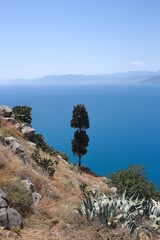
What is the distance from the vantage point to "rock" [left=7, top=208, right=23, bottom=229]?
916 cm

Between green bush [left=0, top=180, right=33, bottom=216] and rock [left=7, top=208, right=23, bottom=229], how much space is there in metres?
0.88

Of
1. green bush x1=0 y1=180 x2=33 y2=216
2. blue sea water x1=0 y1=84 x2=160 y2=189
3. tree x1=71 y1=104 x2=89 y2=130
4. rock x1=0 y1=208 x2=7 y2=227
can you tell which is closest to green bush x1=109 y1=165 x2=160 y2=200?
tree x1=71 y1=104 x2=89 y2=130

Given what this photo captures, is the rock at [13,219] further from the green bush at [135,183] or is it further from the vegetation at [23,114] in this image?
the vegetation at [23,114]

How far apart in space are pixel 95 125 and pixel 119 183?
13186cm

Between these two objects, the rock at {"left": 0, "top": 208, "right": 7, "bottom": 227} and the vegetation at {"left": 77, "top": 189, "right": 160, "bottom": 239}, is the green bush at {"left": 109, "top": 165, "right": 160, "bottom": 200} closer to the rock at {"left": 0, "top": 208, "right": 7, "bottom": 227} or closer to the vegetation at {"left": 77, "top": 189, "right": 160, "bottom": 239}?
the vegetation at {"left": 77, "top": 189, "right": 160, "bottom": 239}

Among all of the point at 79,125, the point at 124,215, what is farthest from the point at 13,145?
the point at 79,125

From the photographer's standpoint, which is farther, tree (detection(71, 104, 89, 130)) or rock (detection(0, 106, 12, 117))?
tree (detection(71, 104, 89, 130))

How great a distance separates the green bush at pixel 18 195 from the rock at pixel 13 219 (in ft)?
2.90

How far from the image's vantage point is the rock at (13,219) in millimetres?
9164

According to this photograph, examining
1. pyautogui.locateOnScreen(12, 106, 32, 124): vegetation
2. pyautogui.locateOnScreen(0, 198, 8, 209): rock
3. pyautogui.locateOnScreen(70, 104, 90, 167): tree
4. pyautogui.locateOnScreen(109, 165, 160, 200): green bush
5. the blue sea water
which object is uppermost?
pyautogui.locateOnScreen(12, 106, 32, 124): vegetation

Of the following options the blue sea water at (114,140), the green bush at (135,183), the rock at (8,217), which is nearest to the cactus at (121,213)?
the rock at (8,217)

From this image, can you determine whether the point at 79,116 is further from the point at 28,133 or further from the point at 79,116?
the point at 28,133

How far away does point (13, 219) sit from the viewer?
30.4 ft

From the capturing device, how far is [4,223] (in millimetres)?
9023
